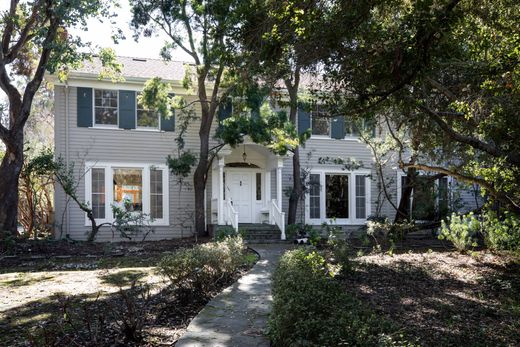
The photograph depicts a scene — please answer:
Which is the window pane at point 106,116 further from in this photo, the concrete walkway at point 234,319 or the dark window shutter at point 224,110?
the concrete walkway at point 234,319

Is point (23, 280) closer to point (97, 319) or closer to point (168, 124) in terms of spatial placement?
point (97, 319)

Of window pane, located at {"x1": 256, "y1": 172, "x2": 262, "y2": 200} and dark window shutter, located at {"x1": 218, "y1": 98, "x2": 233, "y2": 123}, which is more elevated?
dark window shutter, located at {"x1": 218, "y1": 98, "x2": 233, "y2": 123}

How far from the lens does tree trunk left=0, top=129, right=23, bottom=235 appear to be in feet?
43.3

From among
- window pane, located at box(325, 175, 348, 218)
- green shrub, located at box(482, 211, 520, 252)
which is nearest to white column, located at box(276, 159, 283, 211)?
window pane, located at box(325, 175, 348, 218)

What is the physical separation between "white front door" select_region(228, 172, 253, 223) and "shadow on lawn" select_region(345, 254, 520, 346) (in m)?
9.57

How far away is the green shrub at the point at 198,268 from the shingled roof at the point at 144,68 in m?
11.5

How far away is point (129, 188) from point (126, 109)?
9.08 ft

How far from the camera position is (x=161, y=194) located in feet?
57.0

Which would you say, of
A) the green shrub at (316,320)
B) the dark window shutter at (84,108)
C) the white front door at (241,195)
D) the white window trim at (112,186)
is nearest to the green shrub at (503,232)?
the green shrub at (316,320)

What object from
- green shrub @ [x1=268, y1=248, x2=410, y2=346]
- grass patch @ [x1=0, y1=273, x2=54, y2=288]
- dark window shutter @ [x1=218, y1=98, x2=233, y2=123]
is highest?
dark window shutter @ [x1=218, y1=98, x2=233, y2=123]

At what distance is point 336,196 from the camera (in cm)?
1958

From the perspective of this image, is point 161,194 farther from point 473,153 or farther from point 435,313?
point 435,313

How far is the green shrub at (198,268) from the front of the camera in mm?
6020

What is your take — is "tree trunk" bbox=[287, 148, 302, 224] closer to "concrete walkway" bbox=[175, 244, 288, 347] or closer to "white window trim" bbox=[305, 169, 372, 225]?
"white window trim" bbox=[305, 169, 372, 225]
